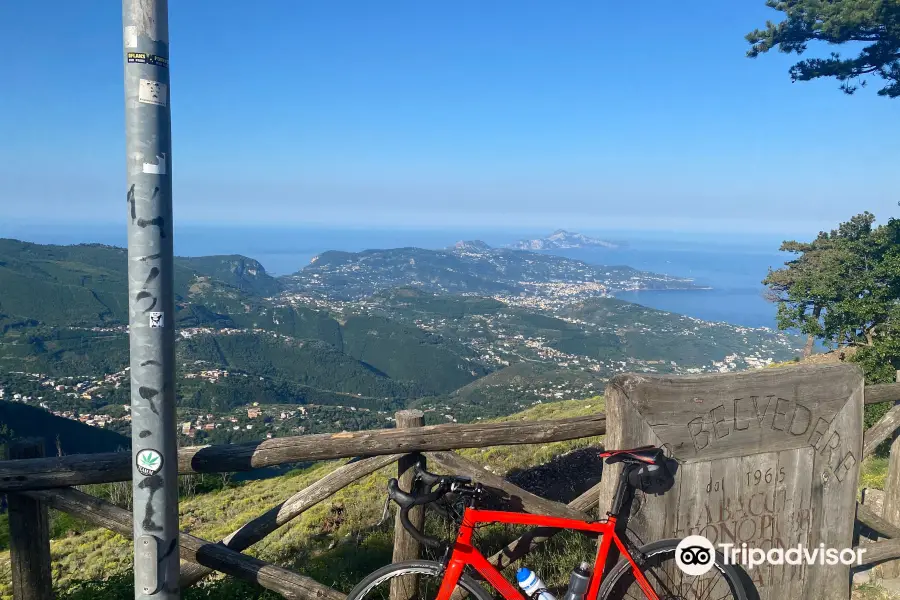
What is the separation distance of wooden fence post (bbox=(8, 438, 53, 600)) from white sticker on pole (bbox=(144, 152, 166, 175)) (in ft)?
6.48

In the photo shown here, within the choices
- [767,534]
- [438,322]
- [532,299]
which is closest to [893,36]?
[767,534]

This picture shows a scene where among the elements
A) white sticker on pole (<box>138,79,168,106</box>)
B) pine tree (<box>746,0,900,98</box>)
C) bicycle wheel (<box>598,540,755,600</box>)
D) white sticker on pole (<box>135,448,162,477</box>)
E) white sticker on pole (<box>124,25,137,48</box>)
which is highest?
pine tree (<box>746,0,900,98</box>)

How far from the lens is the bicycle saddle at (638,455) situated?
3.37 m

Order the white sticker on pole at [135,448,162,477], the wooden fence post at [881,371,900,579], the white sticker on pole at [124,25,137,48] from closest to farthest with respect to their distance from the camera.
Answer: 1. the white sticker on pole at [124,25,137,48]
2. the white sticker on pole at [135,448,162,477]
3. the wooden fence post at [881,371,900,579]

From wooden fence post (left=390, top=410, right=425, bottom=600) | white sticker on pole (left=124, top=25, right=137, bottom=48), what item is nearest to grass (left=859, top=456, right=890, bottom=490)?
wooden fence post (left=390, top=410, right=425, bottom=600)

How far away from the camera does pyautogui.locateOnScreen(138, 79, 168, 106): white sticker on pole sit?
2377mm

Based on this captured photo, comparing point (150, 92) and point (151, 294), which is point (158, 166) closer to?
point (150, 92)

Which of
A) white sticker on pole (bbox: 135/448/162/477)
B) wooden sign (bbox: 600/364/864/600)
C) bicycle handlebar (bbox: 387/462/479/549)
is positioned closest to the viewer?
white sticker on pole (bbox: 135/448/162/477)

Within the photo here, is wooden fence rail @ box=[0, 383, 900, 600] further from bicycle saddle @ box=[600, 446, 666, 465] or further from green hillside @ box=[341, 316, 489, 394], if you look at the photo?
green hillside @ box=[341, 316, 489, 394]

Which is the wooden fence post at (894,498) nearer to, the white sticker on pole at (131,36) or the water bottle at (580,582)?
the water bottle at (580,582)

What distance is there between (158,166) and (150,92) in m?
0.28

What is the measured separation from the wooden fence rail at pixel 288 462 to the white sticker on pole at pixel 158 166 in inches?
66.5

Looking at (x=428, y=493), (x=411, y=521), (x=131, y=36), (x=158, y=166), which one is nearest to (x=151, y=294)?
(x=158, y=166)

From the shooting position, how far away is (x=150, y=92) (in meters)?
2.39
